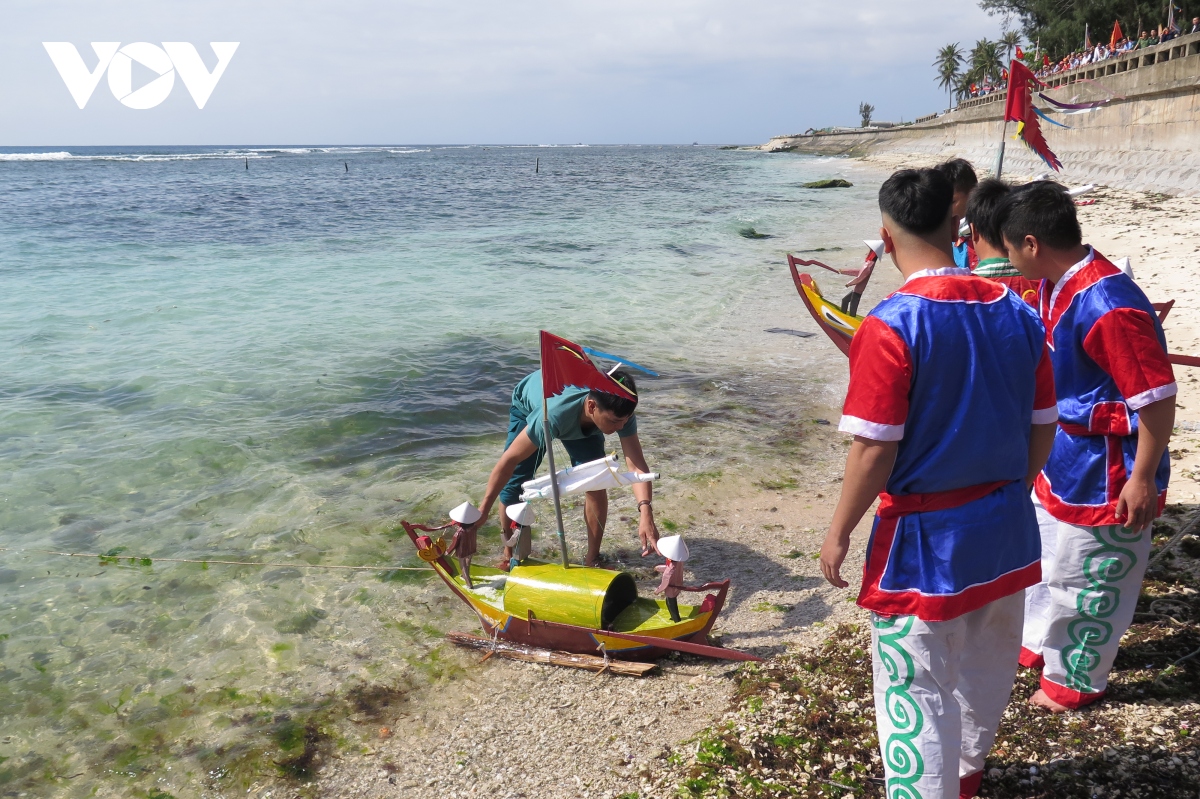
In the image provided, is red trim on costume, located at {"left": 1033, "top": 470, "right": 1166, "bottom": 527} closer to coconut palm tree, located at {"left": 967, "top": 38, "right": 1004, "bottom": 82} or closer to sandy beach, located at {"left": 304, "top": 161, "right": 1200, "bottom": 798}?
sandy beach, located at {"left": 304, "top": 161, "right": 1200, "bottom": 798}

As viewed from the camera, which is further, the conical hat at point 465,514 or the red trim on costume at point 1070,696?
the conical hat at point 465,514

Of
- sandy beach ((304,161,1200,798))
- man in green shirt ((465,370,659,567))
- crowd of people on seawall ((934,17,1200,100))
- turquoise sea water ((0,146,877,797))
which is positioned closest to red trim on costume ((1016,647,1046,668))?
sandy beach ((304,161,1200,798))

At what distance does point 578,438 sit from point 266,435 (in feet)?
17.6

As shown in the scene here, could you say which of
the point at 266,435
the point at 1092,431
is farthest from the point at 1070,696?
the point at 266,435

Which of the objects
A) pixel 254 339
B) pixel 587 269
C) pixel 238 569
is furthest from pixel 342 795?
pixel 587 269

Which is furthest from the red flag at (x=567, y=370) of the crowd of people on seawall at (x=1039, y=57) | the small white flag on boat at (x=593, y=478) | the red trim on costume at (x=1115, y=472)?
the crowd of people on seawall at (x=1039, y=57)

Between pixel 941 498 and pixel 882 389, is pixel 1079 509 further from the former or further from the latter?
pixel 882 389

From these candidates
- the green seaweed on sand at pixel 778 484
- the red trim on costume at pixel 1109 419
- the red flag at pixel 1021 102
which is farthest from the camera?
the green seaweed on sand at pixel 778 484

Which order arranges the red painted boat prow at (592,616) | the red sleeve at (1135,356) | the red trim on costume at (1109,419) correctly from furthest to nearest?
the red painted boat prow at (592,616) → the red trim on costume at (1109,419) → the red sleeve at (1135,356)

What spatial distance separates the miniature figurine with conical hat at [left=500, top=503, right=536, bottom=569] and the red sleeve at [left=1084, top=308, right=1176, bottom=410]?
10.00ft

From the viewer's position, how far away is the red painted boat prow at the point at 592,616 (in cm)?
437

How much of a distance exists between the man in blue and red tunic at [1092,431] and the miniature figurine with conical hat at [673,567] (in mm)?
1694

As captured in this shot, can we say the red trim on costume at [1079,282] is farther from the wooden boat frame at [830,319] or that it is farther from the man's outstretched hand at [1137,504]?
the wooden boat frame at [830,319]

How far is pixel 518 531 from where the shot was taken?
5012 millimetres
